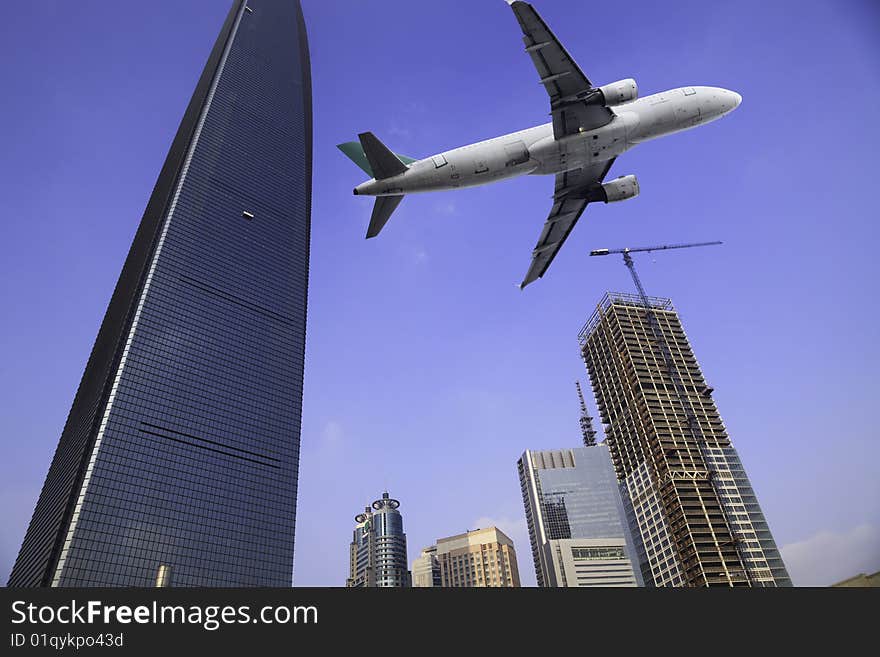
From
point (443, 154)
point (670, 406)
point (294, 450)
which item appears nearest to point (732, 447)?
point (670, 406)

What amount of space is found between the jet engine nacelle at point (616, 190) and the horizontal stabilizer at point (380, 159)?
1500 centimetres

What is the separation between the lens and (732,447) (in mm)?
159875

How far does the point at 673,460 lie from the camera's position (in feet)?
504

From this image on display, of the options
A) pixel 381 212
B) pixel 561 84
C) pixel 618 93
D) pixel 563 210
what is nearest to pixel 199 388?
pixel 381 212

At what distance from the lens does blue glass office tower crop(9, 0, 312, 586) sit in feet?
390

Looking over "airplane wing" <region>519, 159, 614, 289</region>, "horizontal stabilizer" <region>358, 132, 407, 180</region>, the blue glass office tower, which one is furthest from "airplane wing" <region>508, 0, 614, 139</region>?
the blue glass office tower

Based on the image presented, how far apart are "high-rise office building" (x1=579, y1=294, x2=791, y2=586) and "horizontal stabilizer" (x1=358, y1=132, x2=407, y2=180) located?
450 ft

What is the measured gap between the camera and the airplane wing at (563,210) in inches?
1495

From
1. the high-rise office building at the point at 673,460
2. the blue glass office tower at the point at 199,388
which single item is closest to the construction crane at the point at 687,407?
the high-rise office building at the point at 673,460

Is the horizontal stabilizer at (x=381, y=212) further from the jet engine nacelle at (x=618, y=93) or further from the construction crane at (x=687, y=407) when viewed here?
the construction crane at (x=687, y=407)

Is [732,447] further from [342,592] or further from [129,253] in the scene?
[129,253]

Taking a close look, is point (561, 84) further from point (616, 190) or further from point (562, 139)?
point (616, 190)

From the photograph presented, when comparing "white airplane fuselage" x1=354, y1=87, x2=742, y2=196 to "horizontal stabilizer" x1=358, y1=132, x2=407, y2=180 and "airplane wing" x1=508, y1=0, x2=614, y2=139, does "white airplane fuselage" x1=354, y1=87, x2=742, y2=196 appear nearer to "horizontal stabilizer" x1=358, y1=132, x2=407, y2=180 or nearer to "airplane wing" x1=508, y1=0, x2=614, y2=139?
"horizontal stabilizer" x1=358, y1=132, x2=407, y2=180

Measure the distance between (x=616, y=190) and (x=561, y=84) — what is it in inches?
407
